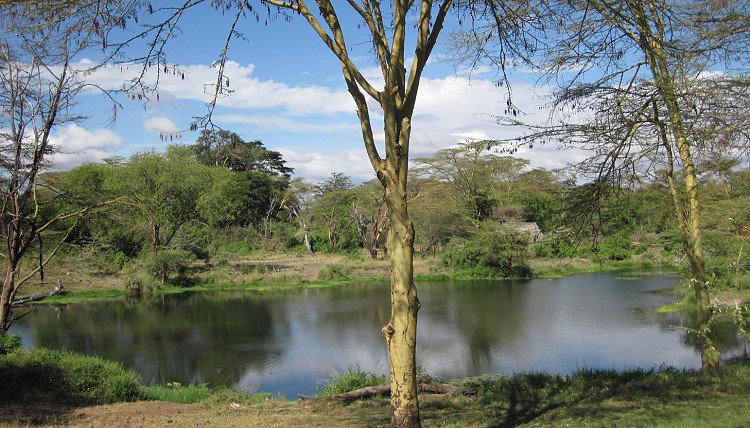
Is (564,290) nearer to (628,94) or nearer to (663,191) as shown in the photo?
(663,191)

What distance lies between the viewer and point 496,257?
25.5 metres

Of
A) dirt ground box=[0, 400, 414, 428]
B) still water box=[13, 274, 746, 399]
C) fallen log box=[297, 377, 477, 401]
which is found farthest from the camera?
still water box=[13, 274, 746, 399]

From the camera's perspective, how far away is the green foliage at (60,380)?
21.6 feet

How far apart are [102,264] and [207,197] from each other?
622cm

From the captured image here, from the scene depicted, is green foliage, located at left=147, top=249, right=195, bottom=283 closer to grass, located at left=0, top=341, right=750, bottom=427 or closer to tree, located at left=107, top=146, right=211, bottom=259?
tree, located at left=107, top=146, right=211, bottom=259

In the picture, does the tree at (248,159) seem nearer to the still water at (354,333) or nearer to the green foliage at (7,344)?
the still water at (354,333)

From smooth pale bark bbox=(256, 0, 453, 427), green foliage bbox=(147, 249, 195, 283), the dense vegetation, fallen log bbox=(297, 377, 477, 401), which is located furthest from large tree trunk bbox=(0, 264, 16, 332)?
green foliage bbox=(147, 249, 195, 283)

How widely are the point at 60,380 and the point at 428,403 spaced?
4.21 meters

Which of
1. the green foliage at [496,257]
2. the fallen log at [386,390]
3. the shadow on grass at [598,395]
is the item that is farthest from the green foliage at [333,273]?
the shadow on grass at [598,395]

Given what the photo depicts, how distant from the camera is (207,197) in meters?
28.0

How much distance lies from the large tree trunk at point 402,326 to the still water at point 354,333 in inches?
208

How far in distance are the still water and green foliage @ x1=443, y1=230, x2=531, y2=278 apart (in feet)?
11.7

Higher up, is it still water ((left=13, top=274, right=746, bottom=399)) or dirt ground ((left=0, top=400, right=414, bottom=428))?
dirt ground ((left=0, top=400, right=414, bottom=428))

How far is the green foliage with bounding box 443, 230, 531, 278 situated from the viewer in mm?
25266
